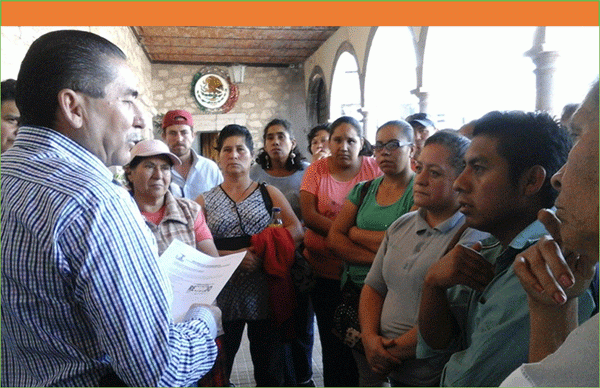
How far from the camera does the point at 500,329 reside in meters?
0.99

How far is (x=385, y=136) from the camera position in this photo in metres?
2.22

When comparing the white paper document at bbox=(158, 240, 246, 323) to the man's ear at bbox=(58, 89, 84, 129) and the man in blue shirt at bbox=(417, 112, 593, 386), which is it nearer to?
the man's ear at bbox=(58, 89, 84, 129)

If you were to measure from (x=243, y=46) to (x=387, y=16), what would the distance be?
903 centimetres

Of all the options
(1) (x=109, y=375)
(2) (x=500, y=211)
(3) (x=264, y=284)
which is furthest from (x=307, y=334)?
(1) (x=109, y=375)

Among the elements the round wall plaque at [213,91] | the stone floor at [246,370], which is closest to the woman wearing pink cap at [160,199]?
the stone floor at [246,370]

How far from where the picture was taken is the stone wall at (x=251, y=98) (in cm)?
1066

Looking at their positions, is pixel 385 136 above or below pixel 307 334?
above

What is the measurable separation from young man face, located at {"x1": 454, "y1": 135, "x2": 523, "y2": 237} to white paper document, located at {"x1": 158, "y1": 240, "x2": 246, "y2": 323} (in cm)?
65

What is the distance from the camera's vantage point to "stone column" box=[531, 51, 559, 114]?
10.7ft

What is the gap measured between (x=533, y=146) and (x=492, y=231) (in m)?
0.22

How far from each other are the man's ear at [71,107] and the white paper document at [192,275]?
0.43 meters

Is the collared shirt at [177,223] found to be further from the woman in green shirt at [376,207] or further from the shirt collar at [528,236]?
the shirt collar at [528,236]

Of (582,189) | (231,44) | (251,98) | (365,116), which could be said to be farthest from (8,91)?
(251,98)

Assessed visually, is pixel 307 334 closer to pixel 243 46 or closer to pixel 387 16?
pixel 387 16
